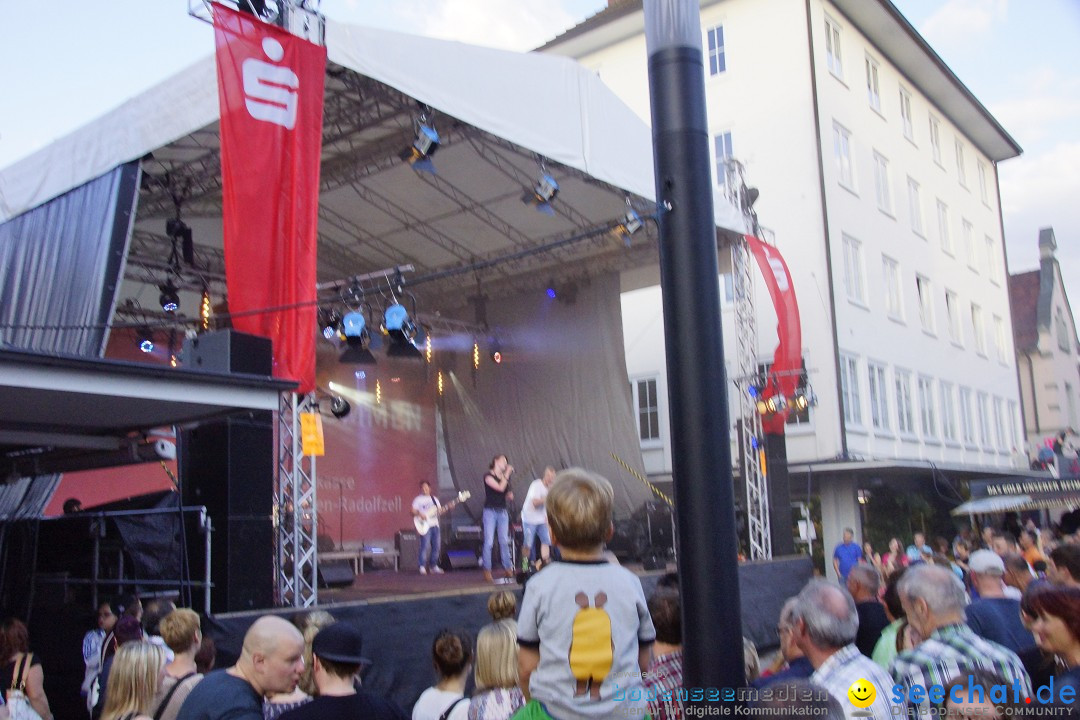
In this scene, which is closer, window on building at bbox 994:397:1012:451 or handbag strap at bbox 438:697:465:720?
handbag strap at bbox 438:697:465:720

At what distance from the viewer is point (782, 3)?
826 inches

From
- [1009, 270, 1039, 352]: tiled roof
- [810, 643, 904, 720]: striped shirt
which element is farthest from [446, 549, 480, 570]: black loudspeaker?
[1009, 270, 1039, 352]: tiled roof

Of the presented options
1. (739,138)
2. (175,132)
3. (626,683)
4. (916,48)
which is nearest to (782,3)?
(739,138)

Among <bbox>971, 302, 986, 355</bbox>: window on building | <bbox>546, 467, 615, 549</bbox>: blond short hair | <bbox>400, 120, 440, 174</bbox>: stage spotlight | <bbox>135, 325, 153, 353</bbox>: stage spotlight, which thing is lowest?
<bbox>546, 467, 615, 549</bbox>: blond short hair

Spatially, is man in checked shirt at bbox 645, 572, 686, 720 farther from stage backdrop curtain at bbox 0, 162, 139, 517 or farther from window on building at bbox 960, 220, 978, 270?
window on building at bbox 960, 220, 978, 270

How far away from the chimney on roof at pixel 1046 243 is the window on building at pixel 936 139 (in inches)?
591

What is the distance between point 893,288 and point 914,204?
381 cm

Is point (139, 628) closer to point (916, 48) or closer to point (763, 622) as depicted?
point (763, 622)

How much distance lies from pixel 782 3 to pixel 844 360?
8246 millimetres

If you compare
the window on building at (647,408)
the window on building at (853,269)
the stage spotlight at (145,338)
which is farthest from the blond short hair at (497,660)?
the window on building at (853,269)

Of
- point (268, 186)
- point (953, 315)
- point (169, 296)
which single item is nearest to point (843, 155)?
point (953, 315)

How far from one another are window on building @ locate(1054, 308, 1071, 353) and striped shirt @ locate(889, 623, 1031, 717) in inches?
1565

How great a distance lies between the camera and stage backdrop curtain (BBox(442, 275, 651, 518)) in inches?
700

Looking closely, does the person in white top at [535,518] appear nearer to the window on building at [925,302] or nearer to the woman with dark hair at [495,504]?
the woman with dark hair at [495,504]
